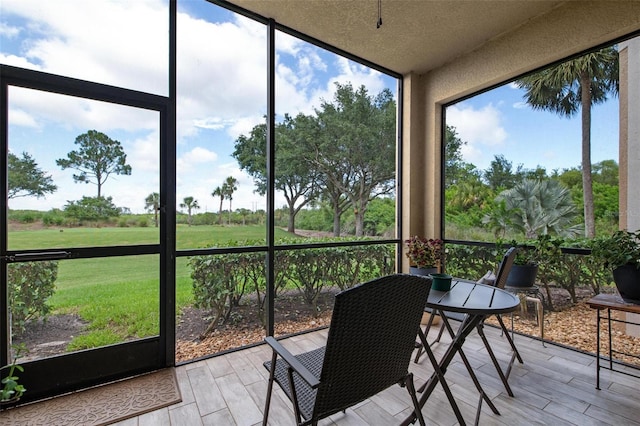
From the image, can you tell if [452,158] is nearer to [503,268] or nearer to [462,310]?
[503,268]

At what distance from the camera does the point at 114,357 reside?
224 cm

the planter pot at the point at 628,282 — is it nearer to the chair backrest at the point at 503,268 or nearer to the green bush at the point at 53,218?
the chair backrest at the point at 503,268

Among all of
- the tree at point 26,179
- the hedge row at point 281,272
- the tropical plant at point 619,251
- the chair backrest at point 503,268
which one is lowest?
the hedge row at point 281,272

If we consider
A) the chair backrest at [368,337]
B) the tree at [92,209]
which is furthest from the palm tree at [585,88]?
A: the tree at [92,209]

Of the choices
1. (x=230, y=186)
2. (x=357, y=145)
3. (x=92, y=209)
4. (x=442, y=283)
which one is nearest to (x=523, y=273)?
(x=442, y=283)

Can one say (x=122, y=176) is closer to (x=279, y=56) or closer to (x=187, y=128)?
(x=187, y=128)

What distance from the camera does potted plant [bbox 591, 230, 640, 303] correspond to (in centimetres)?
211

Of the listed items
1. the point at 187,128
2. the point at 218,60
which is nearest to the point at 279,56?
the point at 218,60

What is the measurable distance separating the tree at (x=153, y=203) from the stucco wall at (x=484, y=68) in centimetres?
291

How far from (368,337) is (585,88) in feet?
10.6

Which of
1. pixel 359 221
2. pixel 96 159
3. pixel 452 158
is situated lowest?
pixel 359 221

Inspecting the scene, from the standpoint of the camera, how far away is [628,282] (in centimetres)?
214

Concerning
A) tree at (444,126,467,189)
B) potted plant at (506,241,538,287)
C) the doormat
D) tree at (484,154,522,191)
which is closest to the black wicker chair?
the doormat

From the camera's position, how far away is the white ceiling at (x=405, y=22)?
268 cm
